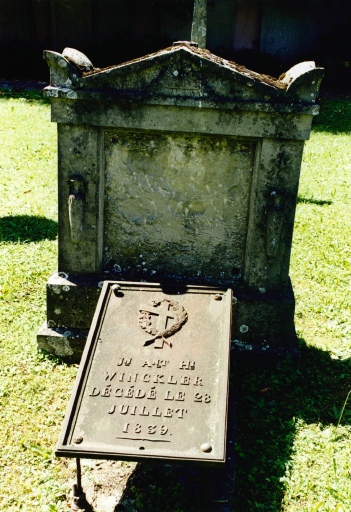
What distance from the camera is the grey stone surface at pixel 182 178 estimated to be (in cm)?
375

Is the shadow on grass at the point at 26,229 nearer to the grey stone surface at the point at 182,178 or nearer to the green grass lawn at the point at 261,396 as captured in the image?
the green grass lawn at the point at 261,396

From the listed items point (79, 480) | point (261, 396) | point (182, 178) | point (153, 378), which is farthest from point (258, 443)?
point (182, 178)

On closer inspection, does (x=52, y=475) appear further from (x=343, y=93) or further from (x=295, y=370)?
(x=343, y=93)

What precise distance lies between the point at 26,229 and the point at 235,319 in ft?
10.3

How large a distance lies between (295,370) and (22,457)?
1.94 m

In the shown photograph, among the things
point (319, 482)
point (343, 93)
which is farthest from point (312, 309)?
point (343, 93)

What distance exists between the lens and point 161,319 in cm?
352

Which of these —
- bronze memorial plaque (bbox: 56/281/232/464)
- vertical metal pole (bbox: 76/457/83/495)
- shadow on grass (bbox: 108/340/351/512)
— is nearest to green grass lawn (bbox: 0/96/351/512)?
shadow on grass (bbox: 108/340/351/512)

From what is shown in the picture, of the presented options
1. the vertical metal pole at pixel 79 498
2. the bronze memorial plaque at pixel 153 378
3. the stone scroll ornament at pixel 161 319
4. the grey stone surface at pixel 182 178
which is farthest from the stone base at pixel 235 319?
the vertical metal pole at pixel 79 498

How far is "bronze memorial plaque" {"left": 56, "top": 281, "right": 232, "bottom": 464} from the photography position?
2906 mm

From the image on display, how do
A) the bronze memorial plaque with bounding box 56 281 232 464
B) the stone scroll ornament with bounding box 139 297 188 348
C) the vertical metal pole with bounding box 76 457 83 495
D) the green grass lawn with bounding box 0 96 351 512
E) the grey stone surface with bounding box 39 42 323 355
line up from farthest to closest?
1. the grey stone surface with bounding box 39 42 323 355
2. the stone scroll ornament with bounding box 139 297 188 348
3. the green grass lawn with bounding box 0 96 351 512
4. the vertical metal pole with bounding box 76 457 83 495
5. the bronze memorial plaque with bounding box 56 281 232 464

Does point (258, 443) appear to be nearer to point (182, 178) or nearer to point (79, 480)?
point (79, 480)

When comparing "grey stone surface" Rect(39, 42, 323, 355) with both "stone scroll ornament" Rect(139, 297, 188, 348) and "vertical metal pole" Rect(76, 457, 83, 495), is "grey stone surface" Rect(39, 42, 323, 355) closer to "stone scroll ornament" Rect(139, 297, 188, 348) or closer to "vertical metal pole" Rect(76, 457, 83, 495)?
"stone scroll ornament" Rect(139, 297, 188, 348)

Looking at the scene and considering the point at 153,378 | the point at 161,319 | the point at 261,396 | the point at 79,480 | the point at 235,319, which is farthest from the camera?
the point at 235,319
